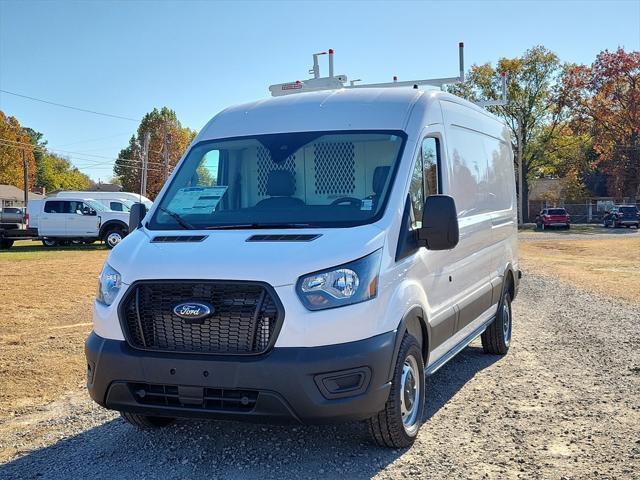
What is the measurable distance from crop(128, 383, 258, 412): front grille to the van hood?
67cm

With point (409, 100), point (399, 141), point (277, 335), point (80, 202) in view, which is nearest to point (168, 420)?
point (277, 335)

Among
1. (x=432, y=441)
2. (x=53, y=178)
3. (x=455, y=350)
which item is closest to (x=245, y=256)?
(x=432, y=441)

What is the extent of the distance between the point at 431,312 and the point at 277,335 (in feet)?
5.02

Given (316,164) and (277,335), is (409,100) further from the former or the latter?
(277,335)

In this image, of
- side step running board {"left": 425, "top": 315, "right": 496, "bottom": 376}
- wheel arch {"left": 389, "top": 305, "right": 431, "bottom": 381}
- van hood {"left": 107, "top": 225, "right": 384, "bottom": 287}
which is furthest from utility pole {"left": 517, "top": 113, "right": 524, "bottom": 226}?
van hood {"left": 107, "top": 225, "right": 384, "bottom": 287}

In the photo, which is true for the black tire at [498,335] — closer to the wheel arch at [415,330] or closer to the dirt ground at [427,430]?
the dirt ground at [427,430]

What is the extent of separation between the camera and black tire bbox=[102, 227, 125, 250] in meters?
27.6

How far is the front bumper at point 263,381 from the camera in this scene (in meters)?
Result: 3.95

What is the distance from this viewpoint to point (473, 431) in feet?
16.4

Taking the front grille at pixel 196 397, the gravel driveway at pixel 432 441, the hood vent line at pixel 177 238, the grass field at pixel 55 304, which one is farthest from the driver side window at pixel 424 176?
the grass field at pixel 55 304

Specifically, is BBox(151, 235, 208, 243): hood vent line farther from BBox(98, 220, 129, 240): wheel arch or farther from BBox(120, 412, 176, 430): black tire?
BBox(98, 220, 129, 240): wheel arch

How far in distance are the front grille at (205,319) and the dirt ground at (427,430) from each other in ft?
2.73

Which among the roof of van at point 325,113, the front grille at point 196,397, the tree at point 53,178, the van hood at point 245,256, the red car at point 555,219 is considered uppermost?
the tree at point 53,178

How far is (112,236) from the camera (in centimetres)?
2775
